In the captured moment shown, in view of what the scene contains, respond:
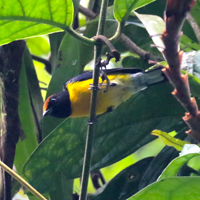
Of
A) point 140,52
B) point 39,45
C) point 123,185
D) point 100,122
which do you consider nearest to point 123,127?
point 100,122

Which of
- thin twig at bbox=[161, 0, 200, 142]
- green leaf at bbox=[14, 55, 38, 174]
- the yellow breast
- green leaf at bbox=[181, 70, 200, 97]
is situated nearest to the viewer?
thin twig at bbox=[161, 0, 200, 142]

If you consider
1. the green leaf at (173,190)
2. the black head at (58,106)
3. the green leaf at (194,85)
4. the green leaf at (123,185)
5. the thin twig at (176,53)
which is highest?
the thin twig at (176,53)

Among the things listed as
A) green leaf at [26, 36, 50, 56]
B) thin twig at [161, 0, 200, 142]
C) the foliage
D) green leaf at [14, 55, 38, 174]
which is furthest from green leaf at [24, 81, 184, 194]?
green leaf at [26, 36, 50, 56]

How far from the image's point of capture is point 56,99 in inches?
52.7

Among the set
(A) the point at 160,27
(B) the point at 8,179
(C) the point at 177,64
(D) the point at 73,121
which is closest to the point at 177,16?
(C) the point at 177,64

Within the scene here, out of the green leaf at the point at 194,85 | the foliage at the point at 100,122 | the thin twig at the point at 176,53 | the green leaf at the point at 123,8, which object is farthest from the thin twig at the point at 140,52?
the thin twig at the point at 176,53

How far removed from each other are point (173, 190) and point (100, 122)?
1.55 ft

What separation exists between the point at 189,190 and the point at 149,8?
870 mm

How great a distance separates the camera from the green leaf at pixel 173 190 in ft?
1.68

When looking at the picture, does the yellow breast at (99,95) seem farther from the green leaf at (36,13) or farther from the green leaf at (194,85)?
the green leaf at (36,13)

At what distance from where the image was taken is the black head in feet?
4.12

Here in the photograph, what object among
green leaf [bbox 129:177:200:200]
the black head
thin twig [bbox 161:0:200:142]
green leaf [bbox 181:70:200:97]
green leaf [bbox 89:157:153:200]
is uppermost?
thin twig [bbox 161:0:200:142]

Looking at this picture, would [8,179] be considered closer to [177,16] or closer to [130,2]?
[130,2]

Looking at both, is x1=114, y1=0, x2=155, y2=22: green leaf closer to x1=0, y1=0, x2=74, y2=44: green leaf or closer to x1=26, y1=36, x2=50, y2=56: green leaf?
x1=0, y1=0, x2=74, y2=44: green leaf
